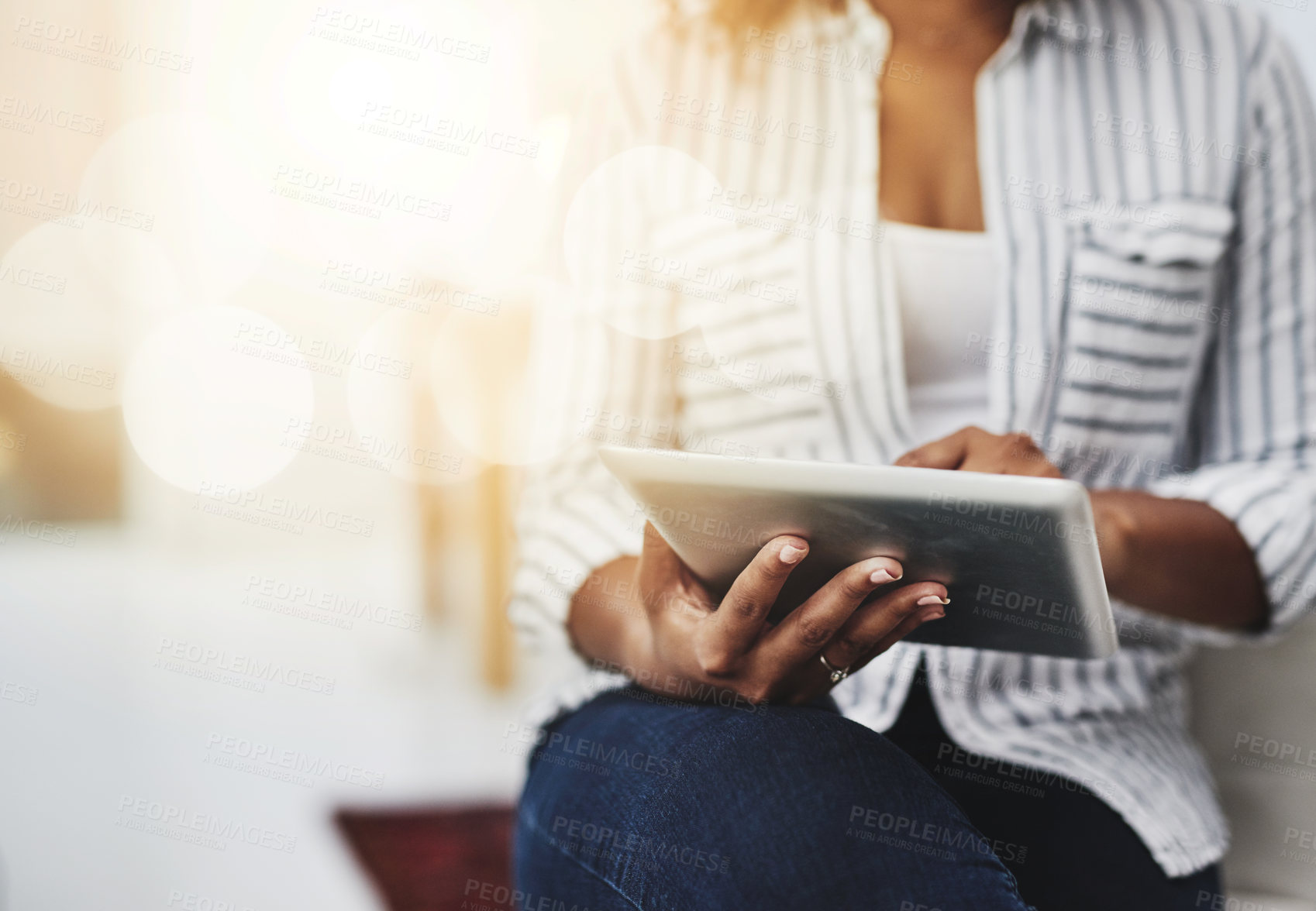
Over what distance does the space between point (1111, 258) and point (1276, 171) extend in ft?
0.52

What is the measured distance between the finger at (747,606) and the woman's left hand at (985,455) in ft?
0.33

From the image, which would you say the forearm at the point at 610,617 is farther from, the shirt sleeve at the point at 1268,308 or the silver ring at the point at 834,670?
the shirt sleeve at the point at 1268,308

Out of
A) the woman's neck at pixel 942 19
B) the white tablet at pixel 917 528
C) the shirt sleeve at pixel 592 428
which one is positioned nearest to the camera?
the white tablet at pixel 917 528

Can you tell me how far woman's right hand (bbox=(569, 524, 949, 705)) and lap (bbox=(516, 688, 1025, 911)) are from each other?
0.07ft

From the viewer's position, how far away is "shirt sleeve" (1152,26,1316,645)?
2.11 ft

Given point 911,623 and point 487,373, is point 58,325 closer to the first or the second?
point 487,373

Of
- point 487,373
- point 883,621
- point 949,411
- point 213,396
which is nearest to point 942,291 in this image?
point 949,411

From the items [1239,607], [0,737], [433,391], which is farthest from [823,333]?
[0,737]

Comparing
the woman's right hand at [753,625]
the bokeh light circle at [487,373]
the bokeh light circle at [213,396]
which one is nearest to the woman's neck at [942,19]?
the woman's right hand at [753,625]

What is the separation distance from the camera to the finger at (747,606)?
1.25ft

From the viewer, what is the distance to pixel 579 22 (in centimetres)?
245

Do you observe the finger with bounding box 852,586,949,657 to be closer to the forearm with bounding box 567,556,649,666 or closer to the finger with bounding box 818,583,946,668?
the finger with bounding box 818,583,946,668

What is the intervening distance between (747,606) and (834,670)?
3.3 inches

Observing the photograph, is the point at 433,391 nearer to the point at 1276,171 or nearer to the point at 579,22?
the point at 579,22
